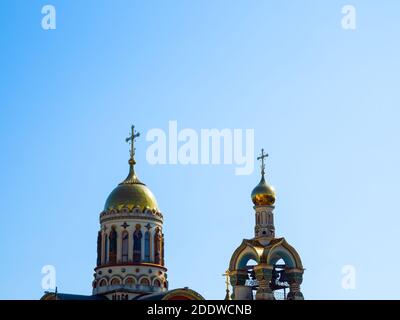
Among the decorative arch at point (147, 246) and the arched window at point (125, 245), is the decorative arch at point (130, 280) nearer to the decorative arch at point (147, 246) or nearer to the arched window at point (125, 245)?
the arched window at point (125, 245)

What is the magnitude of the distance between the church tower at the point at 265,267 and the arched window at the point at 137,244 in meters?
8.16

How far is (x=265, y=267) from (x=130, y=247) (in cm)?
944

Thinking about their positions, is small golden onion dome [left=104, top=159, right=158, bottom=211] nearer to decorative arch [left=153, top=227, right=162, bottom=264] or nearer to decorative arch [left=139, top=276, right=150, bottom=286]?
decorative arch [left=153, top=227, right=162, bottom=264]

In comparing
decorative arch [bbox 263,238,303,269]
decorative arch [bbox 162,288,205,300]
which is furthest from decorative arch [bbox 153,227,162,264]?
decorative arch [bbox 263,238,303,269]

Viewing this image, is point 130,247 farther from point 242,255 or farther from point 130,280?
point 242,255

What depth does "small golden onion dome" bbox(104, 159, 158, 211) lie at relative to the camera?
60438 millimetres

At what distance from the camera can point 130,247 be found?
2351 inches

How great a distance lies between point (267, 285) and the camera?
63.3 meters

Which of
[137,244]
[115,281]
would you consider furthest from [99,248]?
[115,281]

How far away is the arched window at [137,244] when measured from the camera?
5966 cm

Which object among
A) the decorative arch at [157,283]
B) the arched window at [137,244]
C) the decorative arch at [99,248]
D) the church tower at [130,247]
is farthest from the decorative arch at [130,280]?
the decorative arch at [99,248]
